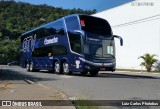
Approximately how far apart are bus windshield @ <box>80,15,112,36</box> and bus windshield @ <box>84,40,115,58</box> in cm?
A: 69

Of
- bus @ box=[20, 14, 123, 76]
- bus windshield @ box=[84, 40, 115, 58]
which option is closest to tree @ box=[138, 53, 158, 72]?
bus @ box=[20, 14, 123, 76]

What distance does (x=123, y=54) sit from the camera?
4916 cm

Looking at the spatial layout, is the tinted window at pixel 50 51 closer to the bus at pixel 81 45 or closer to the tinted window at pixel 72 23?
the bus at pixel 81 45

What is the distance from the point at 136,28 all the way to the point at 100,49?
19444 millimetres

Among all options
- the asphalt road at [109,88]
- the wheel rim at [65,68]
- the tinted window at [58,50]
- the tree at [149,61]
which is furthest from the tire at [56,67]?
the tree at [149,61]

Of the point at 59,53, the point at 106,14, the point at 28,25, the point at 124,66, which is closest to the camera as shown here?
the point at 59,53

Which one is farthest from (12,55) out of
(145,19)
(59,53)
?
(59,53)

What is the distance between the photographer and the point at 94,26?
26844mm

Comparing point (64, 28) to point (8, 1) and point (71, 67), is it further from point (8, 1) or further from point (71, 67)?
point (8, 1)

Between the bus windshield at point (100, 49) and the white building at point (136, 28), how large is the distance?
15.0 metres

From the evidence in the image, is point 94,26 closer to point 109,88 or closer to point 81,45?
point 81,45

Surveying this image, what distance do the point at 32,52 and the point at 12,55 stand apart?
51.1 m

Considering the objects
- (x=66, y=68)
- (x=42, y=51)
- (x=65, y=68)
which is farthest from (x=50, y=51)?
(x=66, y=68)

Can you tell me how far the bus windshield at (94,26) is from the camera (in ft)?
86.9
